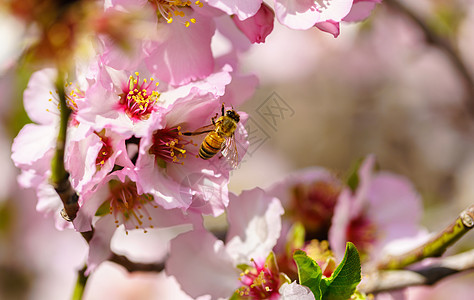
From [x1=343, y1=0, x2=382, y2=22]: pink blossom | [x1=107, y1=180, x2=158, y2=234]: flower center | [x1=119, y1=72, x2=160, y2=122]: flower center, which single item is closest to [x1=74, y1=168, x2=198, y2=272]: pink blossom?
[x1=107, y1=180, x2=158, y2=234]: flower center

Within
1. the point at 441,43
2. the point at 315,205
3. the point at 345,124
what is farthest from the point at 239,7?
the point at 345,124

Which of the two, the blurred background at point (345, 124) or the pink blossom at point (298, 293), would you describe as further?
the blurred background at point (345, 124)

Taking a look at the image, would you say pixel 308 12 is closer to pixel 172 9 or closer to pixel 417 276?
pixel 172 9

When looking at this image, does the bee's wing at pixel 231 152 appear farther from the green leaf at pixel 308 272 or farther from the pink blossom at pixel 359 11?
the pink blossom at pixel 359 11

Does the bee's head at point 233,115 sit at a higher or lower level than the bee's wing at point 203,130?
higher

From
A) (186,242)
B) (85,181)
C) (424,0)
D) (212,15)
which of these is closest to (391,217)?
(186,242)

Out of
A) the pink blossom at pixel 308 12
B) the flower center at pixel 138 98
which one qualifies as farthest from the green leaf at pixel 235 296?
the pink blossom at pixel 308 12

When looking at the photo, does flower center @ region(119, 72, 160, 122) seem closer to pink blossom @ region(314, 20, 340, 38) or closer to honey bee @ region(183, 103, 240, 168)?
honey bee @ region(183, 103, 240, 168)
